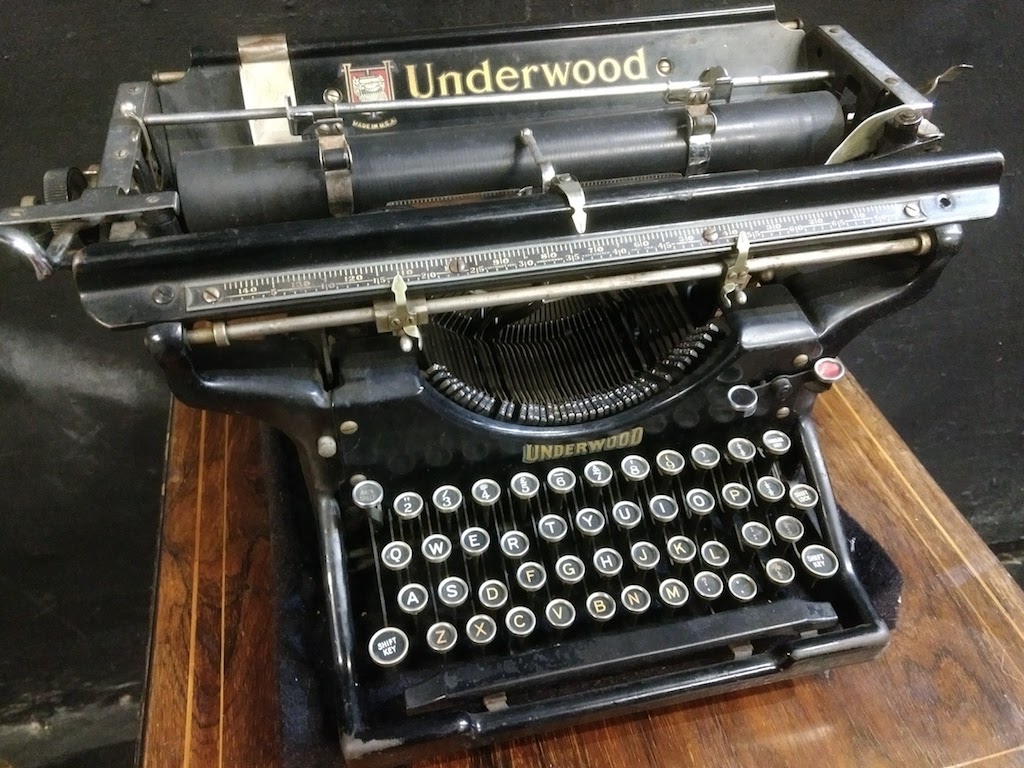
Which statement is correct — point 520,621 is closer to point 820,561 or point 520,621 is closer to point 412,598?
point 412,598

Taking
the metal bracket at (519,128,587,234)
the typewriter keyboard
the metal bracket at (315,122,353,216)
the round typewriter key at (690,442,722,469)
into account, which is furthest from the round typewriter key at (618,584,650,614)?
the metal bracket at (315,122,353,216)

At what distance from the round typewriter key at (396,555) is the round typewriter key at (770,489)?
0.56m

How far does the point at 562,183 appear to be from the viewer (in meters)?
1.14

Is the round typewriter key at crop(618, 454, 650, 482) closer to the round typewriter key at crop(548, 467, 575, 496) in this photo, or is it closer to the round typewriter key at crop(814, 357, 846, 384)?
the round typewriter key at crop(548, 467, 575, 496)

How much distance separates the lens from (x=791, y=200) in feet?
3.88

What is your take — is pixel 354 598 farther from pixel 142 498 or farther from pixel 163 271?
pixel 142 498

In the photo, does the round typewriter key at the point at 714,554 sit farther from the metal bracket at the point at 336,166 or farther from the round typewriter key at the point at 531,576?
the metal bracket at the point at 336,166

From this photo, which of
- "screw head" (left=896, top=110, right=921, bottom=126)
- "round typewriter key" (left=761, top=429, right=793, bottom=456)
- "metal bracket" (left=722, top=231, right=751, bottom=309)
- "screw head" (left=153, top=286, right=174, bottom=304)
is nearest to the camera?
"screw head" (left=153, top=286, right=174, bottom=304)

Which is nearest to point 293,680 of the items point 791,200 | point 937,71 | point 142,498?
point 791,200

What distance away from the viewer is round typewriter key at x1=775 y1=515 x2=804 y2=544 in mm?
1358

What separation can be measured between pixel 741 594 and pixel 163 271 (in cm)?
96

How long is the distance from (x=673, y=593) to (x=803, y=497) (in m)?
0.27

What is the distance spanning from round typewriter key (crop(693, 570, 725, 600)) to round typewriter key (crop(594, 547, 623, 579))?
12cm

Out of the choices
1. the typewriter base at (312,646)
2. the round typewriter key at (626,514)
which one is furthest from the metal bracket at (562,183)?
the typewriter base at (312,646)
